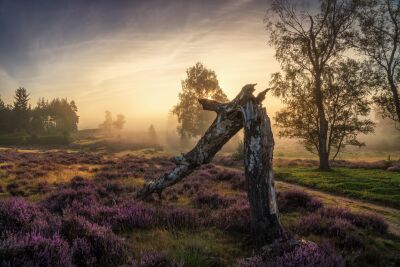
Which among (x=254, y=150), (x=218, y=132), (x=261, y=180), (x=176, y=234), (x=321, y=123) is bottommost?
(x=176, y=234)

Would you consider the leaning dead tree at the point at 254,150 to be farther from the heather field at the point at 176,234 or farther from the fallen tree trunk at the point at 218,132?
the heather field at the point at 176,234

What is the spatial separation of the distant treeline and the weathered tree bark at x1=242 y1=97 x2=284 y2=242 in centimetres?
8064

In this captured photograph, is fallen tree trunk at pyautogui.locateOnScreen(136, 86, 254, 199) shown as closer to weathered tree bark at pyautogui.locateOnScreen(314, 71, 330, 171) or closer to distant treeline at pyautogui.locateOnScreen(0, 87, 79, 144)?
weathered tree bark at pyautogui.locateOnScreen(314, 71, 330, 171)

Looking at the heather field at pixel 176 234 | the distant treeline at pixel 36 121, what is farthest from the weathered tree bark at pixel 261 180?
the distant treeline at pixel 36 121

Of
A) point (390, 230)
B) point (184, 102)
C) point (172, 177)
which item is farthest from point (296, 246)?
point (184, 102)

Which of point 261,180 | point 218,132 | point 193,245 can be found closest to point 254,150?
point 261,180

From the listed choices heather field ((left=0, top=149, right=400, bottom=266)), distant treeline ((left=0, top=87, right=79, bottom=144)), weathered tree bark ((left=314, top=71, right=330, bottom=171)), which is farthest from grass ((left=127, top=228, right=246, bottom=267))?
distant treeline ((left=0, top=87, right=79, bottom=144))

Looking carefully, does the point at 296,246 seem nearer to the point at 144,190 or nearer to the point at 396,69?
the point at 144,190

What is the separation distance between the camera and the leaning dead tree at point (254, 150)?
6.06 m

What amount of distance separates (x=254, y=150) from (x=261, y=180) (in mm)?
620

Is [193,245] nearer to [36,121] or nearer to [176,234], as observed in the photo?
[176,234]

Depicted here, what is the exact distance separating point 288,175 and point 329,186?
236 inches

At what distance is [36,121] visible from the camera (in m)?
104

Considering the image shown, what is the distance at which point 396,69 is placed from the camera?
2258 cm
